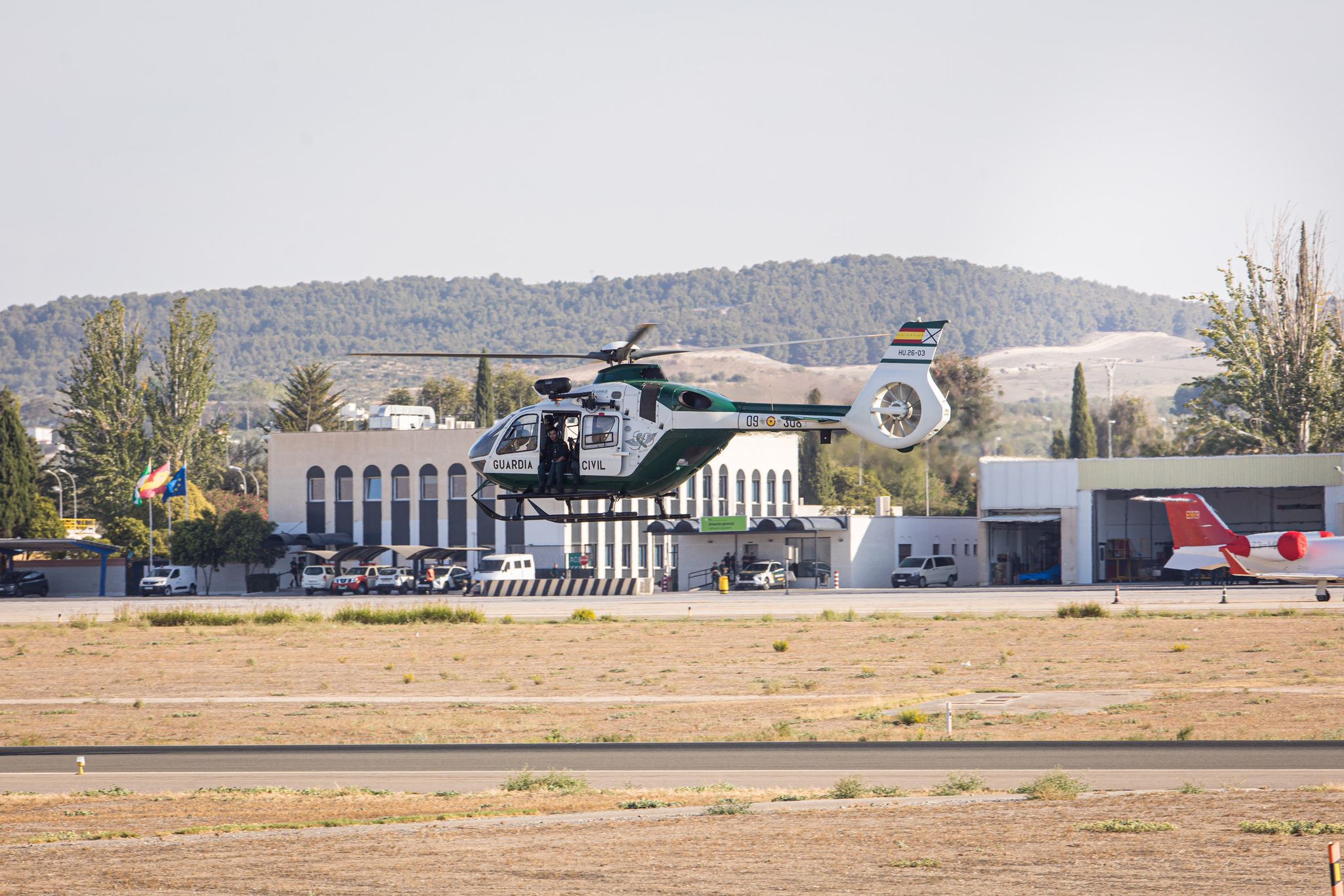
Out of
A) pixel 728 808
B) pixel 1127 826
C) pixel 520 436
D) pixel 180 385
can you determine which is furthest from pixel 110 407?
pixel 1127 826

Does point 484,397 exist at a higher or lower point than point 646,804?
higher

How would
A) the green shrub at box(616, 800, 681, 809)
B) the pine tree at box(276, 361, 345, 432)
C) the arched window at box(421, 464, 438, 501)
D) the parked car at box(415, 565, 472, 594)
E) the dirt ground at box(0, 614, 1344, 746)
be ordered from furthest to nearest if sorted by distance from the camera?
1. the pine tree at box(276, 361, 345, 432)
2. the arched window at box(421, 464, 438, 501)
3. the parked car at box(415, 565, 472, 594)
4. the dirt ground at box(0, 614, 1344, 746)
5. the green shrub at box(616, 800, 681, 809)

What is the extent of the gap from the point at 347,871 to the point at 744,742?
39.9 ft

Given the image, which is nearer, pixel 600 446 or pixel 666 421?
pixel 666 421

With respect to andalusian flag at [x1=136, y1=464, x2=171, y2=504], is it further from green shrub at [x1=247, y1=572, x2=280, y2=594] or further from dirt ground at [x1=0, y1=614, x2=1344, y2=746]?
dirt ground at [x1=0, y1=614, x2=1344, y2=746]

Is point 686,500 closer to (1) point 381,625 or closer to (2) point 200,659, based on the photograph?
(1) point 381,625

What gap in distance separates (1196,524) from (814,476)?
67.5 metres

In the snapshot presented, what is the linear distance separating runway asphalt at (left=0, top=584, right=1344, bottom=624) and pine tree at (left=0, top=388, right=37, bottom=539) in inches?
598

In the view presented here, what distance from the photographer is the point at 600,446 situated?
27.7m

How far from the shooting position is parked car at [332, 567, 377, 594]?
82.2 meters

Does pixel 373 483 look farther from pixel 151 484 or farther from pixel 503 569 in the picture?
pixel 503 569

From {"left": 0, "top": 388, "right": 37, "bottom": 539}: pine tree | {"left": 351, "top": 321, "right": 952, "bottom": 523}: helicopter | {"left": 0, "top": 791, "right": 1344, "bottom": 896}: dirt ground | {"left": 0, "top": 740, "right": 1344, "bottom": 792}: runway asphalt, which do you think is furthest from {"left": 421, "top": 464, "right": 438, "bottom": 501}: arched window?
{"left": 0, "top": 791, "right": 1344, "bottom": 896}: dirt ground

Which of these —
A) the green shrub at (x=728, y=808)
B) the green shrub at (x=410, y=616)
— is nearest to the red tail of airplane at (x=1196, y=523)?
the green shrub at (x=410, y=616)

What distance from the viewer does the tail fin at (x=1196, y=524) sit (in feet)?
211
